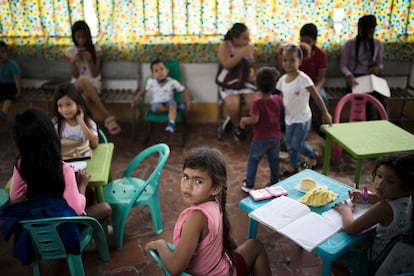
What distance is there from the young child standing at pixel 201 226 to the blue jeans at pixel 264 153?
1.62 m

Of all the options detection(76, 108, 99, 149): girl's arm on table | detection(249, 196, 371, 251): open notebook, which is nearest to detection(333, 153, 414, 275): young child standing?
detection(249, 196, 371, 251): open notebook

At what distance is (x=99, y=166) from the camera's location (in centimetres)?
291

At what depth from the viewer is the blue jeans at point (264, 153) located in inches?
143

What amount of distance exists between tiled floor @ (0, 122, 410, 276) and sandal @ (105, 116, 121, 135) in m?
0.09

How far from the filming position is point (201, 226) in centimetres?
192

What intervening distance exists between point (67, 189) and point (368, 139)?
86.5 inches

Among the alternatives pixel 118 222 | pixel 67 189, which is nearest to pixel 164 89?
pixel 118 222

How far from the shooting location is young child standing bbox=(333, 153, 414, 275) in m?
2.07

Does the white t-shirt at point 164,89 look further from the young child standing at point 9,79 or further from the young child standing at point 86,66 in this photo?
the young child standing at point 9,79

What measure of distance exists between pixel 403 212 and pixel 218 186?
0.90 m

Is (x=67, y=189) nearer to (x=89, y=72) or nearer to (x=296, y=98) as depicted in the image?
(x=296, y=98)

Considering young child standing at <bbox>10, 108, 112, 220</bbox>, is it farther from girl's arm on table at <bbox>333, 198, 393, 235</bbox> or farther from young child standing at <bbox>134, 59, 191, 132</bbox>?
young child standing at <bbox>134, 59, 191, 132</bbox>

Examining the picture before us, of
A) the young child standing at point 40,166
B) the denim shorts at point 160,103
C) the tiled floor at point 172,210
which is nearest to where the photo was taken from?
the young child standing at point 40,166

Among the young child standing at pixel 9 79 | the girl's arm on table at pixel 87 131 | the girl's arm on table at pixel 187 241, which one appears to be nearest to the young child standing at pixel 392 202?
the girl's arm on table at pixel 187 241
